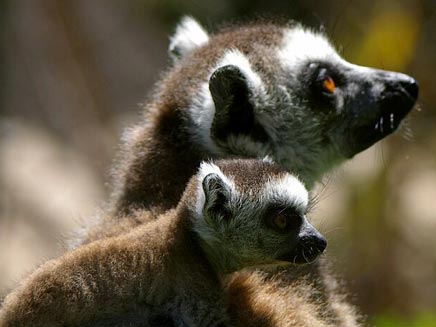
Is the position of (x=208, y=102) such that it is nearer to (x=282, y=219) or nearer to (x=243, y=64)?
(x=243, y=64)

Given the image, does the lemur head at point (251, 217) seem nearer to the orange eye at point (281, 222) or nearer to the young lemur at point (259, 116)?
the orange eye at point (281, 222)

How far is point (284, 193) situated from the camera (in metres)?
4.14

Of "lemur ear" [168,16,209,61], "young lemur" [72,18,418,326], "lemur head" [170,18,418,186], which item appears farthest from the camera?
"lemur ear" [168,16,209,61]

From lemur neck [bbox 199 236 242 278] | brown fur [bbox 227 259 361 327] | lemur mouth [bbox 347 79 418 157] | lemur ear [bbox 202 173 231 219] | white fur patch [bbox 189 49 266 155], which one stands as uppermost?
white fur patch [bbox 189 49 266 155]

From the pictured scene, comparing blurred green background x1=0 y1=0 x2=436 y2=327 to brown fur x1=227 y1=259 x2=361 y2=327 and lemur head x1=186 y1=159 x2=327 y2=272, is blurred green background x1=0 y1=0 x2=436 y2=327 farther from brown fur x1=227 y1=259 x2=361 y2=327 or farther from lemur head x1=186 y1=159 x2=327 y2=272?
lemur head x1=186 y1=159 x2=327 y2=272

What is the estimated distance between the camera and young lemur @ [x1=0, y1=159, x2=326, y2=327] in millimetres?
3689

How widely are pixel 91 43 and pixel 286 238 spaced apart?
9.39 meters

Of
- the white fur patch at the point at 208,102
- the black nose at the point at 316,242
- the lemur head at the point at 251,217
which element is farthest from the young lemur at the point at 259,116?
the black nose at the point at 316,242

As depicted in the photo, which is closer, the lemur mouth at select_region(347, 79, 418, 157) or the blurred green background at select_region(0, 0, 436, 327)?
the lemur mouth at select_region(347, 79, 418, 157)

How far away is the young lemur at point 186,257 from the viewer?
3689 millimetres

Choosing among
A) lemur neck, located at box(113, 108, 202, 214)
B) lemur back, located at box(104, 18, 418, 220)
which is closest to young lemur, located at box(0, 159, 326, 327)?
lemur neck, located at box(113, 108, 202, 214)

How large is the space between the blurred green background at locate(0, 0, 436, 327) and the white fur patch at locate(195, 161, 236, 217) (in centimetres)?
147

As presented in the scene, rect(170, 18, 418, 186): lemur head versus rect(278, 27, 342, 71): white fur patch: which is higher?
rect(278, 27, 342, 71): white fur patch

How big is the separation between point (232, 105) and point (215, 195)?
1.08m
